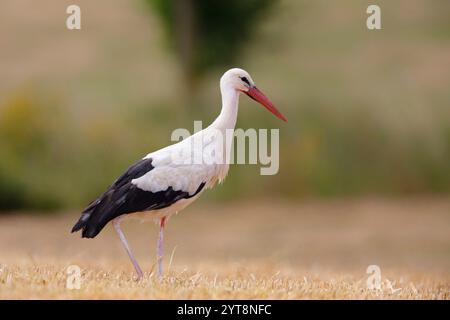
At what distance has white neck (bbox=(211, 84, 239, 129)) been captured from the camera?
6781 millimetres

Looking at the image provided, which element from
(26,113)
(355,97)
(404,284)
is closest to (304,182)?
(355,97)

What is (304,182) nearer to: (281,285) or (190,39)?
(190,39)

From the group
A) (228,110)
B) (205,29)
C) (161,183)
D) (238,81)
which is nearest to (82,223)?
(161,183)

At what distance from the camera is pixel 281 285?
5.77 metres

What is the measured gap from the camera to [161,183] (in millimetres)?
6418

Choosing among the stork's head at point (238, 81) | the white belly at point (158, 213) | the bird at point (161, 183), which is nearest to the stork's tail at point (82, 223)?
the bird at point (161, 183)

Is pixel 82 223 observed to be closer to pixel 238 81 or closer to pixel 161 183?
pixel 161 183

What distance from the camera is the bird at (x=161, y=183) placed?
246 inches

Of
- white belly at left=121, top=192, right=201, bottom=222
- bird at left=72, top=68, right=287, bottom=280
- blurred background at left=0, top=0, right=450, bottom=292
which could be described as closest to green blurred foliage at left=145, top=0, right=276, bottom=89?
blurred background at left=0, top=0, right=450, bottom=292

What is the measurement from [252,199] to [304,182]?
109 cm

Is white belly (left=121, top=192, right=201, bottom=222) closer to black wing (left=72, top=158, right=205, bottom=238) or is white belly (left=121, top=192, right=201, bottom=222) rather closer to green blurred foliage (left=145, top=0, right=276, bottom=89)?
black wing (left=72, top=158, right=205, bottom=238)

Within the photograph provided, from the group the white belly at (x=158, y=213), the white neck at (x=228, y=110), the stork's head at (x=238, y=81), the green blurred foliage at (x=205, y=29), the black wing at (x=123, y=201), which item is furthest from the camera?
the green blurred foliage at (x=205, y=29)

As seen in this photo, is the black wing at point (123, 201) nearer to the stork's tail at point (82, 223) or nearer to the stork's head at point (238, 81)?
the stork's tail at point (82, 223)

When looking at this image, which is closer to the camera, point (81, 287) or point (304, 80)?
point (81, 287)
